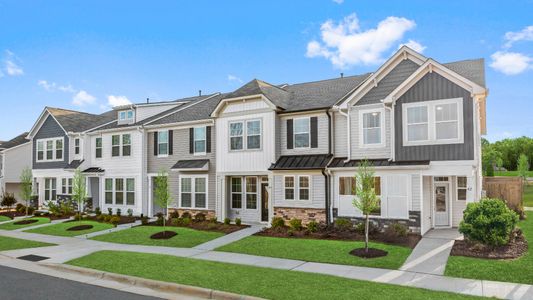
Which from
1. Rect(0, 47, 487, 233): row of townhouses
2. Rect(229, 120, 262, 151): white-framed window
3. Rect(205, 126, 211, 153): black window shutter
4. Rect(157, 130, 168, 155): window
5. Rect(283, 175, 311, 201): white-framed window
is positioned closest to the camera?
Rect(0, 47, 487, 233): row of townhouses

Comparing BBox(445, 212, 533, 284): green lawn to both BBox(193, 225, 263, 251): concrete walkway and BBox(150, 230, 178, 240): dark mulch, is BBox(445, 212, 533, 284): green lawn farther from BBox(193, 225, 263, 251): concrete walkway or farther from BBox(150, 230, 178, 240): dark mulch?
BBox(150, 230, 178, 240): dark mulch

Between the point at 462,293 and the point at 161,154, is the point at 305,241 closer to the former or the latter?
the point at 462,293

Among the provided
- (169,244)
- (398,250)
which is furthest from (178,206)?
(398,250)

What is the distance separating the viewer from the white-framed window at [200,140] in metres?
23.5

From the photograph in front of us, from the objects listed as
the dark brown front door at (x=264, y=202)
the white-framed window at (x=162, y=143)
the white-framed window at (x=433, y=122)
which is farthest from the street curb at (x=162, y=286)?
the white-framed window at (x=162, y=143)

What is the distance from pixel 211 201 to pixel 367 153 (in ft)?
30.9

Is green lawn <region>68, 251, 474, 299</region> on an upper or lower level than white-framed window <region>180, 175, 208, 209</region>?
lower

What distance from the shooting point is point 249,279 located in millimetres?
10406

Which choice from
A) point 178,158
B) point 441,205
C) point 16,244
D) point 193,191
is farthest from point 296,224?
point 16,244

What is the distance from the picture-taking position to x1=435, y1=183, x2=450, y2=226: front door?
1834 centimetres

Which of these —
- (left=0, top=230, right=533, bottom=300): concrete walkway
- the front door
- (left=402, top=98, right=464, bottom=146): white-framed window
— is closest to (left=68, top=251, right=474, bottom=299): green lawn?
(left=0, top=230, right=533, bottom=300): concrete walkway

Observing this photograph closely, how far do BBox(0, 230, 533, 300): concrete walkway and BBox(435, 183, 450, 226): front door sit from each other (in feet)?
25.8

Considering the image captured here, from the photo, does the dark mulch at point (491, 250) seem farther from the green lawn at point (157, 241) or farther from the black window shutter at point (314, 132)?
the green lawn at point (157, 241)

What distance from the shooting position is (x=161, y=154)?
25.5m
